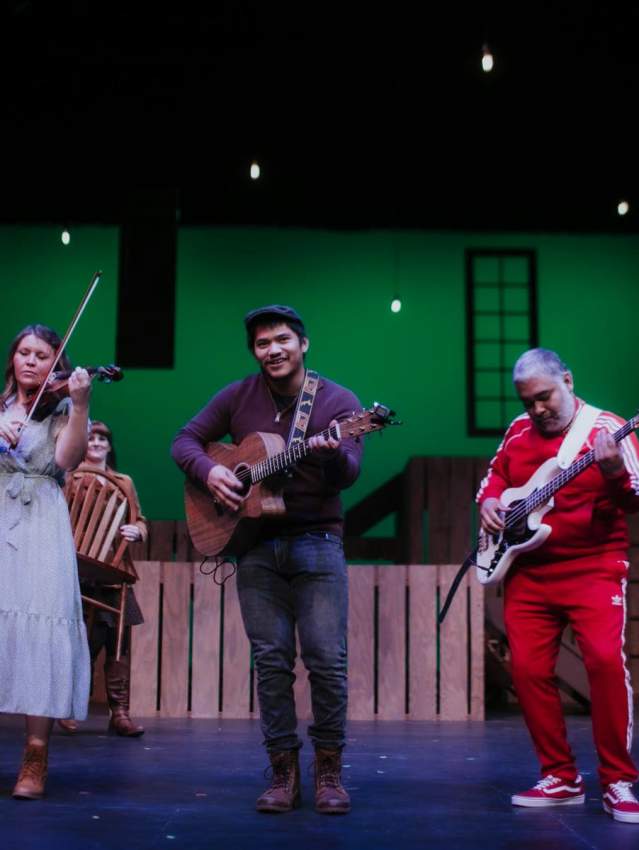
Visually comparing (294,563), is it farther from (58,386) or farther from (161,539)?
(161,539)

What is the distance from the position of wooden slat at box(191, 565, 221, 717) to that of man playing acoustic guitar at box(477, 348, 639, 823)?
3.52 meters

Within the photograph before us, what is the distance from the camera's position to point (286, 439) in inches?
157

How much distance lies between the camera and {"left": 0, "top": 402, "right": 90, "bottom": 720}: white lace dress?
385 centimetres

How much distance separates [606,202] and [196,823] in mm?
9998

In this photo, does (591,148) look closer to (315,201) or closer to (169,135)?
(315,201)

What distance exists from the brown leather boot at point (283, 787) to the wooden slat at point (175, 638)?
3.52 metres

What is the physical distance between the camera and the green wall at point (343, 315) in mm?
12789

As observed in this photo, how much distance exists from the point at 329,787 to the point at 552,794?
0.79 m

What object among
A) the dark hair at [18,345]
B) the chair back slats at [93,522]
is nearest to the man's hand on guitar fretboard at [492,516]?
the dark hair at [18,345]

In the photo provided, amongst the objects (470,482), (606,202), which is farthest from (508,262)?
(470,482)

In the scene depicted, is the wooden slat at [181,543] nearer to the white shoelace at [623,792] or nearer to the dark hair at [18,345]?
the dark hair at [18,345]

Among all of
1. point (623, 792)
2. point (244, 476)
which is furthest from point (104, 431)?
point (623, 792)

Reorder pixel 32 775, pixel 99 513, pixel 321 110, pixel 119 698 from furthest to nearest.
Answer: pixel 321 110 → pixel 99 513 → pixel 119 698 → pixel 32 775

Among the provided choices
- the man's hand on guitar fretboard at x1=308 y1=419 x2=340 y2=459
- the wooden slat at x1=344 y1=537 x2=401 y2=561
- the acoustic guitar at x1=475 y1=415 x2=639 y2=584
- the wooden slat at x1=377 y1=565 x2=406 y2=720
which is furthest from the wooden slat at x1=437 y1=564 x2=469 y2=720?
the wooden slat at x1=344 y1=537 x2=401 y2=561
